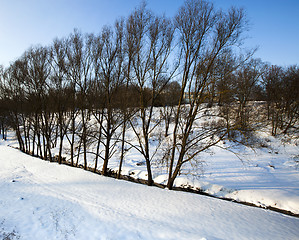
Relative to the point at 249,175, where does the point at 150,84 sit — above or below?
above

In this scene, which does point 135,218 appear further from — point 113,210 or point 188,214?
point 188,214

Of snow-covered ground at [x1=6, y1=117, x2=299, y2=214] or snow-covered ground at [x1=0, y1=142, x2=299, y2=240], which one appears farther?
snow-covered ground at [x1=6, y1=117, x2=299, y2=214]

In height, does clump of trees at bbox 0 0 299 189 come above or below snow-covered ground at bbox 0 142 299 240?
above

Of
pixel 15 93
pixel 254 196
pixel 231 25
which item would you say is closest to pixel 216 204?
pixel 254 196

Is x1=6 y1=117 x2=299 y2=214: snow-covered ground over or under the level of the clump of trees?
under

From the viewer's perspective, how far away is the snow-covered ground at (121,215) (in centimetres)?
529

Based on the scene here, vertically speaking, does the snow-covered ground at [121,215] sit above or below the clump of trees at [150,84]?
below

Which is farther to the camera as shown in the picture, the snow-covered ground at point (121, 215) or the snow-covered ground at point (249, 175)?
the snow-covered ground at point (249, 175)

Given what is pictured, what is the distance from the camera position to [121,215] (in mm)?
6539

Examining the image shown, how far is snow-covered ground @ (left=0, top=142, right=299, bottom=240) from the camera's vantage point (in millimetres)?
5285

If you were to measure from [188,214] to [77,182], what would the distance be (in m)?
7.87

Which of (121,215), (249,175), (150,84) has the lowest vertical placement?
(249,175)

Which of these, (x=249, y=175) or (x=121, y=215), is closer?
(x=121, y=215)

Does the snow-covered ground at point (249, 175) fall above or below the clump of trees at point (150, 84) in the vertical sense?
below
